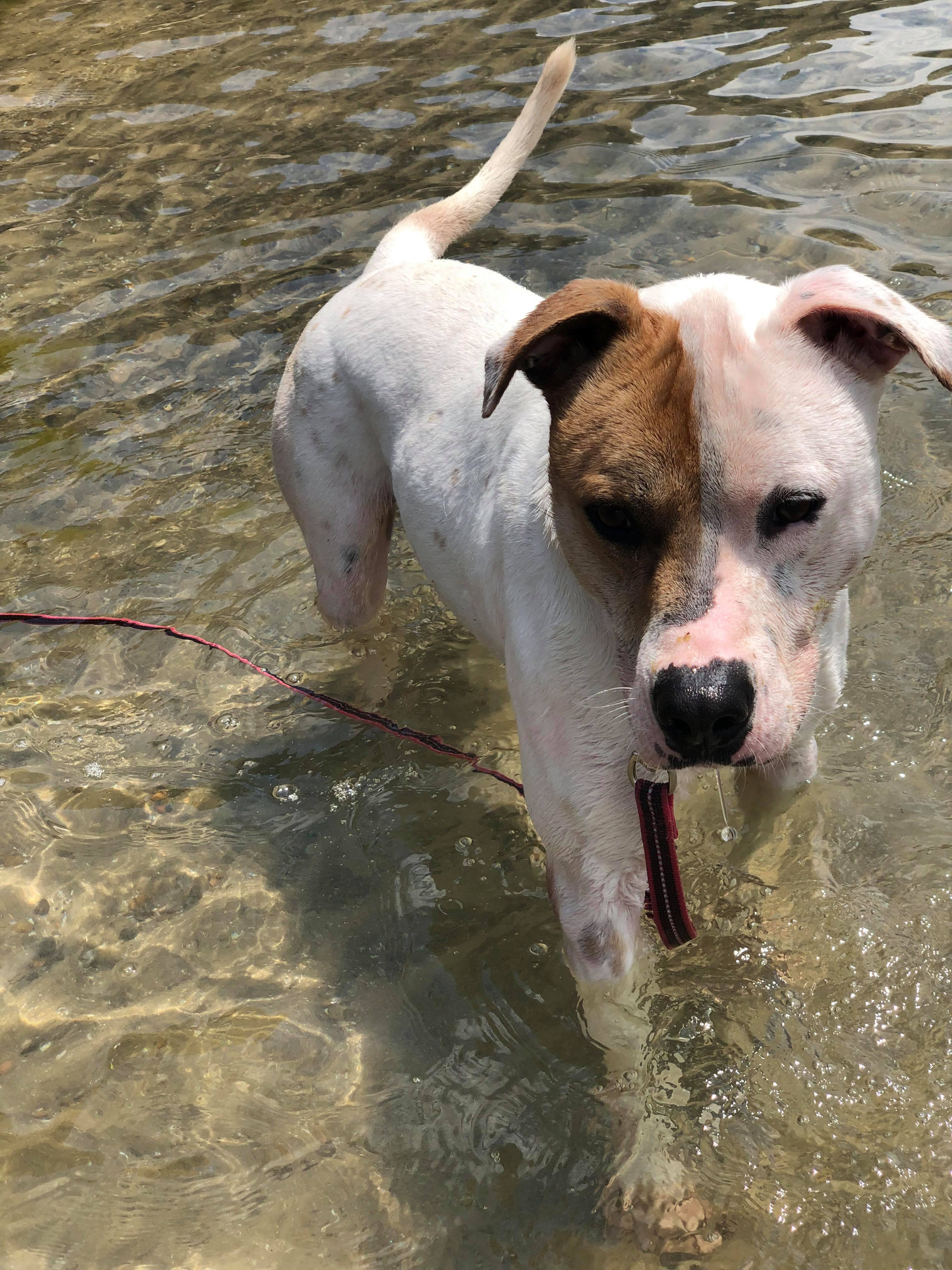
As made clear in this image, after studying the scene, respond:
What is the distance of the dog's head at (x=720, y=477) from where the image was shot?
2.18 meters

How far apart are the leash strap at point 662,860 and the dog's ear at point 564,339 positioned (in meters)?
0.90

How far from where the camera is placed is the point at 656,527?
227 centimetres

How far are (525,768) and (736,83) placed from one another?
6.39 metres

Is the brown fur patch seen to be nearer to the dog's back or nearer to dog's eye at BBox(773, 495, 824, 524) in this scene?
dog's eye at BBox(773, 495, 824, 524)

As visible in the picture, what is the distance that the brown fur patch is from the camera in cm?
222

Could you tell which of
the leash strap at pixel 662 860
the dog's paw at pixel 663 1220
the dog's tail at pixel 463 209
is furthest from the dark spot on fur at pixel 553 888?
the dog's tail at pixel 463 209

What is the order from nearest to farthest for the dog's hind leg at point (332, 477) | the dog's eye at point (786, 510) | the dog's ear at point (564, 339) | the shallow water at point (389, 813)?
the dog's eye at point (786, 510) < the dog's ear at point (564, 339) < the shallow water at point (389, 813) < the dog's hind leg at point (332, 477)

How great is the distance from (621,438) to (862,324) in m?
0.58

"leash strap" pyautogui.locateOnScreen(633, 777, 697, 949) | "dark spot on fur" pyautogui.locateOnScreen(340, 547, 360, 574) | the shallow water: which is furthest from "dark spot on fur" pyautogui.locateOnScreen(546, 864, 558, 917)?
"dark spot on fur" pyautogui.locateOnScreen(340, 547, 360, 574)

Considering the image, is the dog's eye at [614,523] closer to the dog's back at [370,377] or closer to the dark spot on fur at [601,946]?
the dark spot on fur at [601,946]


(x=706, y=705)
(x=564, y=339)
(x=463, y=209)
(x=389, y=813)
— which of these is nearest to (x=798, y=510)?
(x=706, y=705)

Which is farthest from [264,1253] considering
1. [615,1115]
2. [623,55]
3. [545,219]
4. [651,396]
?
[623,55]

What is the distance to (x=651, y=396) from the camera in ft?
7.53

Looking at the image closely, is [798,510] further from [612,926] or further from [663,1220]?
[663,1220]
